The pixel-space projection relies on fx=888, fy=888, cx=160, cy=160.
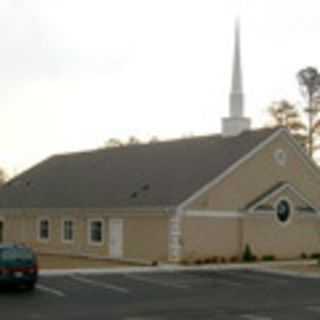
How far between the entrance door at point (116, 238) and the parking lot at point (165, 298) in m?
9.00

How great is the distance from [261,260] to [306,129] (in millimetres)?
34712

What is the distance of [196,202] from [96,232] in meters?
6.96

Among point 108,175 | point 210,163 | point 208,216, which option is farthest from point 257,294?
point 108,175

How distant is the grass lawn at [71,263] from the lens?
37844 mm

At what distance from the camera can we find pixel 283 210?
4362 cm

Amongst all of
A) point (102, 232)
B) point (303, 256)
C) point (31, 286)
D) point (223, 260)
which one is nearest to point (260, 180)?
point (303, 256)

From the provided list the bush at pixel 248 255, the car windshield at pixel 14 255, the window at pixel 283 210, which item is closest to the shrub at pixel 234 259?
the bush at pixel 248 255

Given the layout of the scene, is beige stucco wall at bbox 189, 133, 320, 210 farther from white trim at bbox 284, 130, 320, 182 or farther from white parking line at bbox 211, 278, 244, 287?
white parking line at bbox 211, 278, 244, 287

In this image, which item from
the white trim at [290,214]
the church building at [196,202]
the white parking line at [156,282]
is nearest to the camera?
the white parking line at [156,282]

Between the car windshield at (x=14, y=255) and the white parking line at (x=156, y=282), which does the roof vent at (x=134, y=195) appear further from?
the car windshield at (x=14, y=255)

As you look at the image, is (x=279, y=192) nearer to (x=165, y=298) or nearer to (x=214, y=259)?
(x=214, y=259)

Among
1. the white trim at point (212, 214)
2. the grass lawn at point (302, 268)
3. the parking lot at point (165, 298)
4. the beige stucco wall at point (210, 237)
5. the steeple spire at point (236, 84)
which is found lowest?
the parking lot at point (165, 298)

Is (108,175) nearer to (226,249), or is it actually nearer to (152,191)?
(152,191)

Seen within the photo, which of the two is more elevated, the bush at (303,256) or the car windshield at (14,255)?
the car windshield at (14,255)
